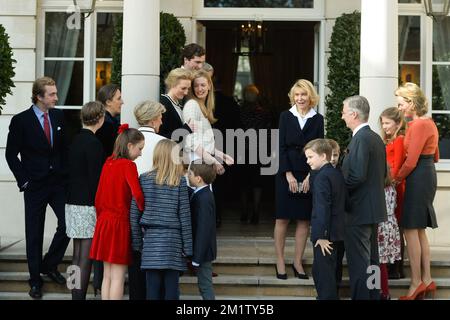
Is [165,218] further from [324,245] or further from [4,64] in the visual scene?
[4,64]

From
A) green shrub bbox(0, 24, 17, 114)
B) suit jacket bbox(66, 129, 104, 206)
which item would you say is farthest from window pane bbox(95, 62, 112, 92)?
suit jacket bbox(66, 129, 104, 206)

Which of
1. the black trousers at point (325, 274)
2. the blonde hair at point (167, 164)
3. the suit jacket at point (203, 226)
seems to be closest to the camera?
the blonde hair at point (167, 164)

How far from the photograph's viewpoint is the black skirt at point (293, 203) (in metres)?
8.33

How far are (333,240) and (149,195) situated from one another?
5.11 ft

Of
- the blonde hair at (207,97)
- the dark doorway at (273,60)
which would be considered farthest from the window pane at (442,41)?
the dark doorway at (273,60)

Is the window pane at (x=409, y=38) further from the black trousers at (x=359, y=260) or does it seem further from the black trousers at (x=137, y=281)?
the black trousers at (x=137, y=281)

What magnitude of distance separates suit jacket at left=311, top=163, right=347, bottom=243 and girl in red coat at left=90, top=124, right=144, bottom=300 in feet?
4.85

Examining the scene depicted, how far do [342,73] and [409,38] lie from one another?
1.51 meters

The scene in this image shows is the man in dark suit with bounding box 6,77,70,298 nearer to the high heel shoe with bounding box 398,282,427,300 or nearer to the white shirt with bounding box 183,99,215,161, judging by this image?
the white shirt with bounding box 183,99,215,161

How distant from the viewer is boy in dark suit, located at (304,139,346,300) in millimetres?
7281

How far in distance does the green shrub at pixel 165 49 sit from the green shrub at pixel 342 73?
5.73 feet
